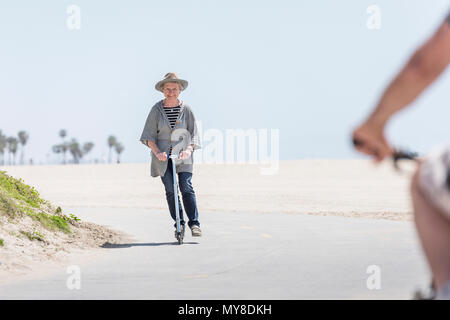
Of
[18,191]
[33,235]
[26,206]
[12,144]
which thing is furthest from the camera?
[12,144]

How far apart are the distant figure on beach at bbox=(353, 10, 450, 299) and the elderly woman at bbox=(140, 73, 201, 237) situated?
729cm

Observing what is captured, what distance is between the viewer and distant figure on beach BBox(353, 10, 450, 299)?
63.3 inches

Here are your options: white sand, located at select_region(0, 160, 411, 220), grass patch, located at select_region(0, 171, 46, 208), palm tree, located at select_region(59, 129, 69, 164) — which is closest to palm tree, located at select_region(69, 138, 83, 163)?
palm tree, located at select_region(59, 129, 69, 164)

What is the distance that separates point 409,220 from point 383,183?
21.8 meters

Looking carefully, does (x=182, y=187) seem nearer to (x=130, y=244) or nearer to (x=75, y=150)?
(x=130, y=244)

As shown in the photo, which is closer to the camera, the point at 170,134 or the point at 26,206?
the point at 170,134

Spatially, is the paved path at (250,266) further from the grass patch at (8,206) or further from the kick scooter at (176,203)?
the grass patch at (8,206)

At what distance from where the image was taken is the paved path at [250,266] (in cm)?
570

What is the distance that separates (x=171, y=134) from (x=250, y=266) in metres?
2.67

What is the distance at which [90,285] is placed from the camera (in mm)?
6094

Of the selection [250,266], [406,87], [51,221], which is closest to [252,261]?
[250,266]

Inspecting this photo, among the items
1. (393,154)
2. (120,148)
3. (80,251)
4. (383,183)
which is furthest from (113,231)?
(120,148)

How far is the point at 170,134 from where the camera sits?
9.20 metres
